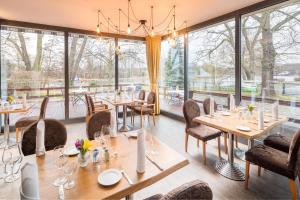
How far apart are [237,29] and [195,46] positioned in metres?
1.40

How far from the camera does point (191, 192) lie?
780 millimetres

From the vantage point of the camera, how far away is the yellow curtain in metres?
6.01

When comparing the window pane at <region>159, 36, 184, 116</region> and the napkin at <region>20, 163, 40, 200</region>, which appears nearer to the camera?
the napkin at <region>20, 163, 40, 200</region>

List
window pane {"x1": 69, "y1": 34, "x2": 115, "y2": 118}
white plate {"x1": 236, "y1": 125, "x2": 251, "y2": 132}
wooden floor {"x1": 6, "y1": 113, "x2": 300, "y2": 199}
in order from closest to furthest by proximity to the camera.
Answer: wooden floor {"x1": 6, "y1": 113, "x2": 300, "y2": 199}
white plate {"x1": 236, "y1": 125, "x2": 251, "y2": 132}
window pane {"x1": 69, "y1": 34, "x2": 115, "y2": 118}

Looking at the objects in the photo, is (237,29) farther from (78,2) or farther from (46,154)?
(46,154)

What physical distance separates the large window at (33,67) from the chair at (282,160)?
16.4 feet

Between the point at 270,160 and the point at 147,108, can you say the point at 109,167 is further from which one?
the point at 147,108

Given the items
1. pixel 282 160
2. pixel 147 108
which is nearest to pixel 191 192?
pixel 282 160

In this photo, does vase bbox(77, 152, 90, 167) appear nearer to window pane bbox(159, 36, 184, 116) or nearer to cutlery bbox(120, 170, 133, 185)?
cutlery bbox(120, 170, 133, 185)

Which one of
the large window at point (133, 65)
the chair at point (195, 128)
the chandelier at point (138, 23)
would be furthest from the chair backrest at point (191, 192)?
the large window at point (133, 65)

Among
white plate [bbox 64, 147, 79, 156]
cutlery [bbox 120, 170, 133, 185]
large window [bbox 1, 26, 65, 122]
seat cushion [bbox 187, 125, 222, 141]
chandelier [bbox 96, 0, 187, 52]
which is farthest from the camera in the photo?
large window [bbox 1, 26, 65, 122]

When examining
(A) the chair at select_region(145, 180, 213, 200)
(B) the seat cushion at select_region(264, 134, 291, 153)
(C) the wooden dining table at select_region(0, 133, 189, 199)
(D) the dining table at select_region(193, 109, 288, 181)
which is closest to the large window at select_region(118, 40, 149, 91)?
(D) the dining table at select_region(193, 109, 288, 181)

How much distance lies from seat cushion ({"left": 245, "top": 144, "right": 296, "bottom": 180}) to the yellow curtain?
4039 mm

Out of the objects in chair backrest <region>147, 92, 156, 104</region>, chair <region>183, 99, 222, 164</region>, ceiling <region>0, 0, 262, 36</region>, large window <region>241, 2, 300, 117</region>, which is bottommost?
chair <region>183, 99, 222, 164</region>
